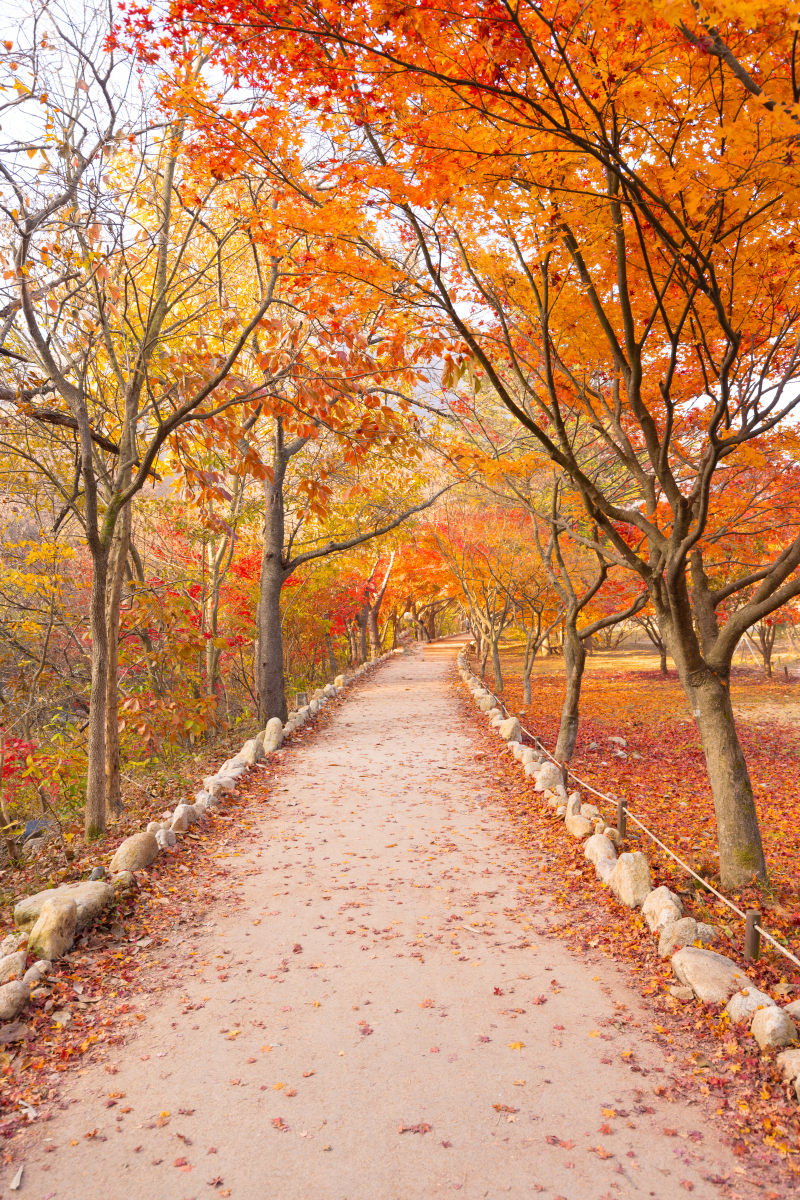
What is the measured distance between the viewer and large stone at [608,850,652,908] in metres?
4.90

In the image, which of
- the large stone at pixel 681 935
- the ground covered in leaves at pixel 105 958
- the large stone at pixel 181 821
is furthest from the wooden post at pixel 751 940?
the large stone at pixel 181 821

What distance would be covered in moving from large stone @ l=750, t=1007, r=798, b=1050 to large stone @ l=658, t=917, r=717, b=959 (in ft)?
2.79

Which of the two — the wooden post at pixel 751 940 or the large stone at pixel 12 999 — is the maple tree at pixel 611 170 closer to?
the wooden post at pixel 751 940

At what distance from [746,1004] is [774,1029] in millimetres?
248

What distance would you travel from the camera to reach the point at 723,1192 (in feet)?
8.33

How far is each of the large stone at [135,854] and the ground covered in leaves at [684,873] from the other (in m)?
3.18

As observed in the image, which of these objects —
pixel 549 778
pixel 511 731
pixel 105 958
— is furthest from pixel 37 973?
pixel 511 731

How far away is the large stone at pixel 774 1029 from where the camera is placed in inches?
128

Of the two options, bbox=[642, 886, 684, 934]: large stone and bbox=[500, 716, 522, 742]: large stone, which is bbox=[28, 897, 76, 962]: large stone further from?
bbox=[500, 716, 522, 742]: large stone

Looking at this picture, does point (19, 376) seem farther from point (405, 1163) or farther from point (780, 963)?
point (780, 963)

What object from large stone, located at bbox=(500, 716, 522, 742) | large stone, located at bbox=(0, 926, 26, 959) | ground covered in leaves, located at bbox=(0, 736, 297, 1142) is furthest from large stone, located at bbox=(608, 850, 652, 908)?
large stone, located at bbox=(500, 716, 522, 742)

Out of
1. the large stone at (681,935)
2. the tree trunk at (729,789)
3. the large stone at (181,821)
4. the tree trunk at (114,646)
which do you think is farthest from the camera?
the tree trunk at (114,646)

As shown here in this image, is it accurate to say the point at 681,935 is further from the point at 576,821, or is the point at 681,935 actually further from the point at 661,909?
the point at 576,821

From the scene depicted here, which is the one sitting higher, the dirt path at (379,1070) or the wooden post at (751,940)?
the wooden post at (751,940)
